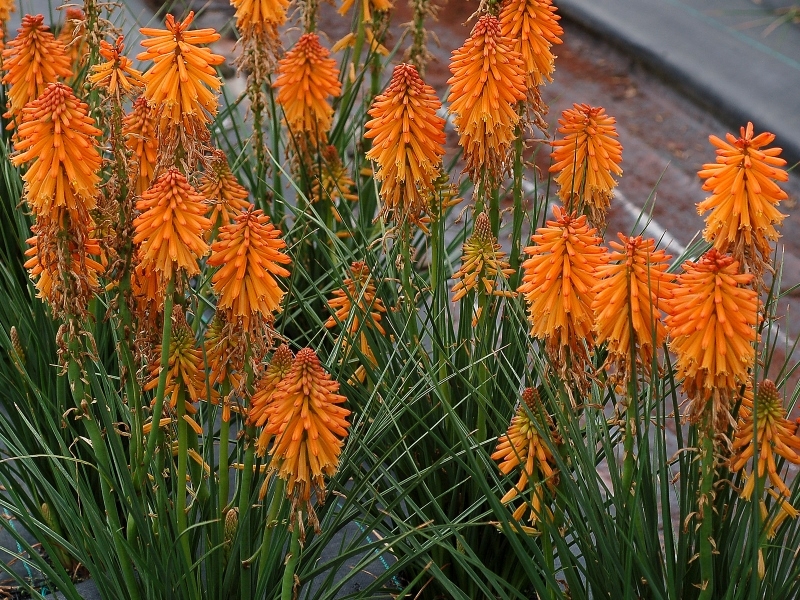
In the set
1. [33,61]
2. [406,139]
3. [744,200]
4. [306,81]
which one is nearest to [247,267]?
[406,139]

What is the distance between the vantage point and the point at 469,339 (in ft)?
9.69

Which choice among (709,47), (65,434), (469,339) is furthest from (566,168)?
(709,47)

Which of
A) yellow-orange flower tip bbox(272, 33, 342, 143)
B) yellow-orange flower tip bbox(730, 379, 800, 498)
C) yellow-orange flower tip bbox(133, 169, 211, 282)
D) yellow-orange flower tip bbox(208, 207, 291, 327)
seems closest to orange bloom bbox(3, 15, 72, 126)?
yellow-orange flower tip bbox(133, 169, 211, 282)

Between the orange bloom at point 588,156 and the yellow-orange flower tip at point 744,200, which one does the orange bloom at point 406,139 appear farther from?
the yellow-orange flower tip at point 744,200

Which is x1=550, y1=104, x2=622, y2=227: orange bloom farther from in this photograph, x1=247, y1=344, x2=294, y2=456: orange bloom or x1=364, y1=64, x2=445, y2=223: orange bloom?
x1=247, y1=344, x2=294, y2=456: orange bloom

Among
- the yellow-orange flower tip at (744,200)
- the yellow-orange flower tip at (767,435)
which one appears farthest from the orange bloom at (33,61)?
the yellow-orange flower tip at (767,435)

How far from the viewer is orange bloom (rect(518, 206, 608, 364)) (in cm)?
221

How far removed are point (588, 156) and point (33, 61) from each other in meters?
1.44

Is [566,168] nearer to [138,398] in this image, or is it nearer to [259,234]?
[259,234]

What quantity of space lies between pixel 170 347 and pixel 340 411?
482mm

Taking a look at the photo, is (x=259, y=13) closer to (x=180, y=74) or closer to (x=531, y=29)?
(x=531, y=29)

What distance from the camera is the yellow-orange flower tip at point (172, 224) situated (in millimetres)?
2143

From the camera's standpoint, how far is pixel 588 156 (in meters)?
2.82

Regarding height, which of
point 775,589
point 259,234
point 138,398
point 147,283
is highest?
point 259,234
